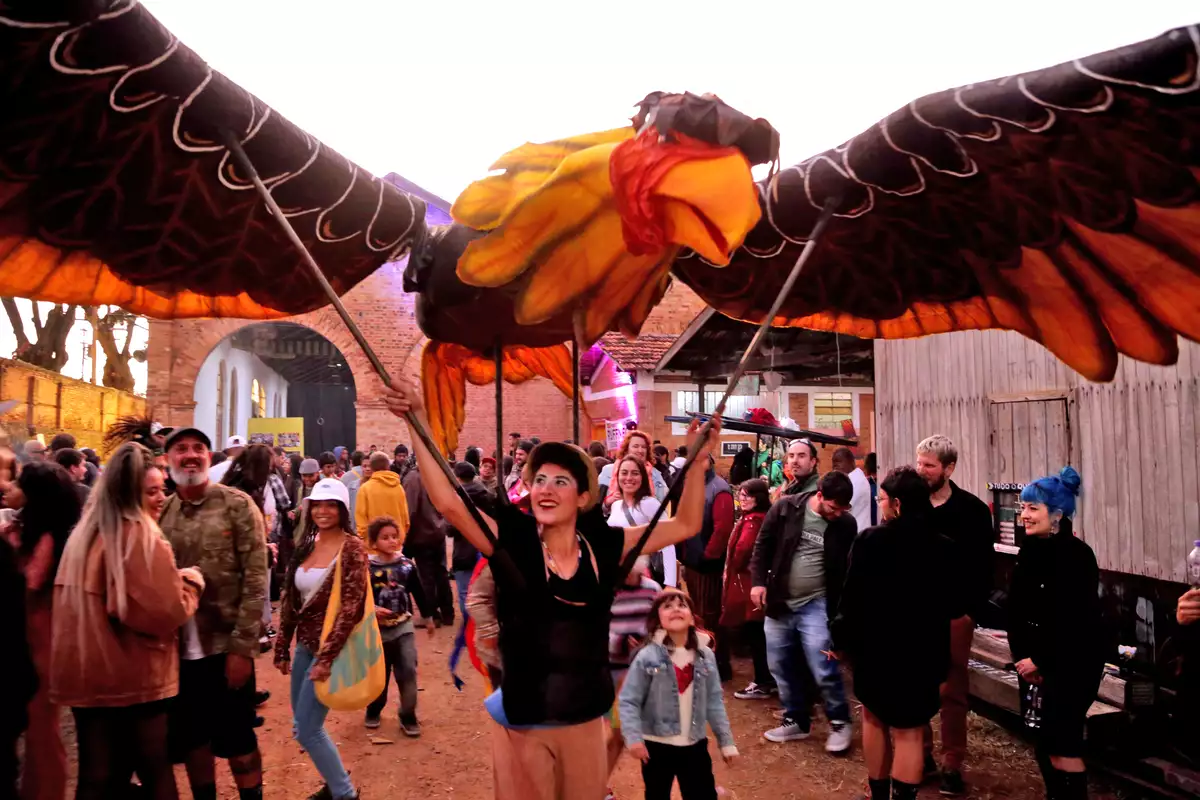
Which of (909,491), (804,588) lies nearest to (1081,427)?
(804,588)

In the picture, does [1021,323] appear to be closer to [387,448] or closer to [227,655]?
[227,655]

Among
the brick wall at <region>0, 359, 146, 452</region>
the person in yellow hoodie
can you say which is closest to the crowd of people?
the person in yellow hoodie

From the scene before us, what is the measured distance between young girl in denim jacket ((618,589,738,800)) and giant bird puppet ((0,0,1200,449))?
137 centimetres

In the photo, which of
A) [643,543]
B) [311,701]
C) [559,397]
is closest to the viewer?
[643,543]

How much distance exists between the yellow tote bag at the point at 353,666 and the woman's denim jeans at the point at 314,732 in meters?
0.06

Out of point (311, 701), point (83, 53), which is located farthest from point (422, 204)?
point (311, 701)

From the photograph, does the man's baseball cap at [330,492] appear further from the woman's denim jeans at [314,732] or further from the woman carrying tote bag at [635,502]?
the woman carrying tote bag at [635,502]

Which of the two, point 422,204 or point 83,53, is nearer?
point 83,53

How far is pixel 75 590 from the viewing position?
2.51 meters

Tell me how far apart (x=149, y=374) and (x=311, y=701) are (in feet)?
43.9

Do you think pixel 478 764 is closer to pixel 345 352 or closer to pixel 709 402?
pixel 709 402

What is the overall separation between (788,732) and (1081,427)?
8.20 ft

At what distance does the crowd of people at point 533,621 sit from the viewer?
2.03 metres

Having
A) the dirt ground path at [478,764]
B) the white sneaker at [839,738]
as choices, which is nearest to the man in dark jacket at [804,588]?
the white sneaker at [839,738]
